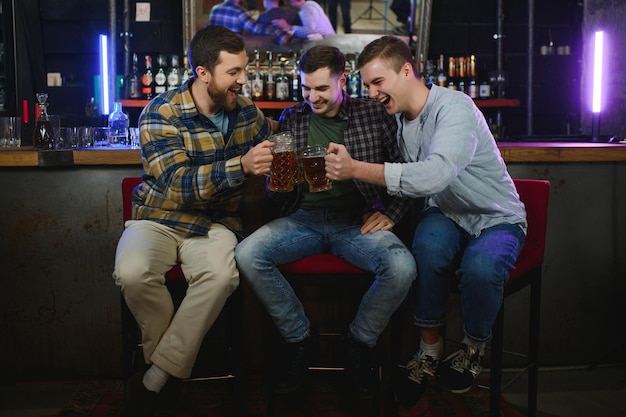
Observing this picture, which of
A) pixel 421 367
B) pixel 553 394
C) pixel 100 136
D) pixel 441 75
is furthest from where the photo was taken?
pixel 441 75

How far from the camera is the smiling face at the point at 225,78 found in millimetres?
2361

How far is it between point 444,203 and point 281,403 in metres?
1.01

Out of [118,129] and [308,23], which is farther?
[308,23]

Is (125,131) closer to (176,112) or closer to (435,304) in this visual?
(176,112)

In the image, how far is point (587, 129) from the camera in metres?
5.34

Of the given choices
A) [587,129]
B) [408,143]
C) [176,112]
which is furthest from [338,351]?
[587,129]

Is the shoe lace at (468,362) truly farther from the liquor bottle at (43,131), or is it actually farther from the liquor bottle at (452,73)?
the liquor bottle at (452,73)

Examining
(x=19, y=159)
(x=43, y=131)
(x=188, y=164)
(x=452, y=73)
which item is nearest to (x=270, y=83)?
(x=452, y=73)

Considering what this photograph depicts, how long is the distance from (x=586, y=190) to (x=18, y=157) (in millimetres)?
2391

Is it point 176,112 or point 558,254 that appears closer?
point 176,112

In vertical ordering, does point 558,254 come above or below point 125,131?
below

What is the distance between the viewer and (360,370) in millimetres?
2162

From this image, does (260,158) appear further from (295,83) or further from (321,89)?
(295,83)

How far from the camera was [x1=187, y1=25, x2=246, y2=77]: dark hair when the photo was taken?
237 cm
